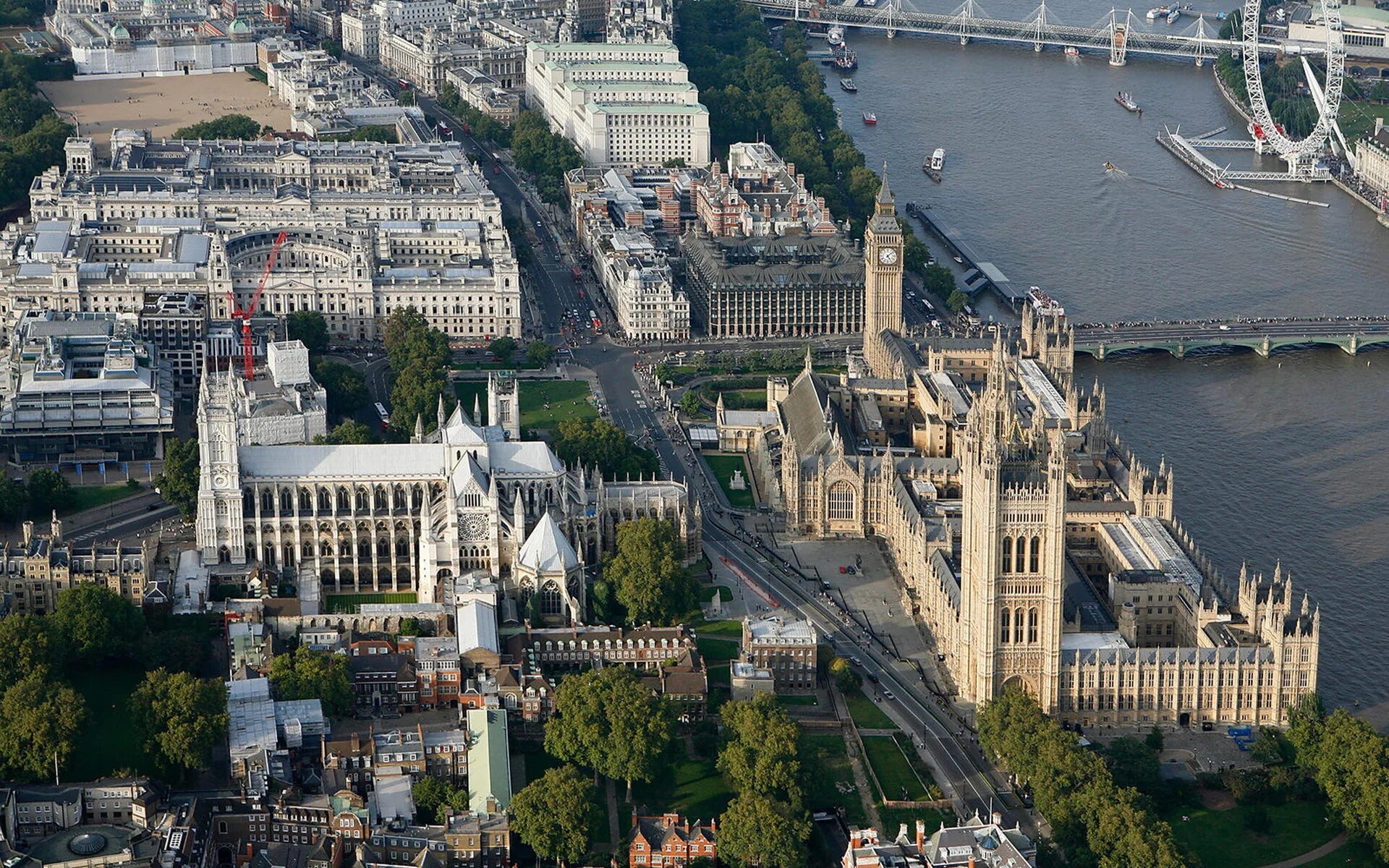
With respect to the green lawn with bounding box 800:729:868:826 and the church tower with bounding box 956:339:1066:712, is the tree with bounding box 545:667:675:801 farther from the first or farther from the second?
the church tower with bounding box 956:339:1066:712

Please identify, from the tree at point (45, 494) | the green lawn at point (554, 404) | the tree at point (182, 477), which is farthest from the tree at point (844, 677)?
the tree at point (45, 494)

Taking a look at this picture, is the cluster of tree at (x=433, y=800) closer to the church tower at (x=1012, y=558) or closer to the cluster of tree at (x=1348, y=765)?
the church tower at (x=1012, y=558)

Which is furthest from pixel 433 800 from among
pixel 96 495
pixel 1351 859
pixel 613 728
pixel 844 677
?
pixel 96 495

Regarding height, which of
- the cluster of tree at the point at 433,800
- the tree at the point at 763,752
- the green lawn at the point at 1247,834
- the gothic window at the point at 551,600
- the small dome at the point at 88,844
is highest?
the gothic window at the point at 551,600

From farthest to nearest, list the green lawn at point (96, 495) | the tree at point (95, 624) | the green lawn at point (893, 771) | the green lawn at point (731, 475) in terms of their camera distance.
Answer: the green lawn at point (731, 475)
the green lawn at point (96, 495)
the tree at point (95, 624)
the green lawn at point (893, 771)

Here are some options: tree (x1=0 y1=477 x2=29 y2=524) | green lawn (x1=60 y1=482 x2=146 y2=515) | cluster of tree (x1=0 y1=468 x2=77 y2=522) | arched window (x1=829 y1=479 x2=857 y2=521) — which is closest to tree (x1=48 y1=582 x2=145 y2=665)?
tree (x1=0 y1=477 x2=29 y2=524)

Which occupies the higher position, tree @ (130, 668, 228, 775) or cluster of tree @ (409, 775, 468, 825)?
tree @ (130, 668, 228, 775)

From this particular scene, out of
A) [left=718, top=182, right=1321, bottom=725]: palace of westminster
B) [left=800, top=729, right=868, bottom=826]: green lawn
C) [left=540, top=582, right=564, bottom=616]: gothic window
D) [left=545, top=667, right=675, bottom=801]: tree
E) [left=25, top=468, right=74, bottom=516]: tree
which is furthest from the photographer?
[left=25, top=468, right=74, bottom=516]: tree

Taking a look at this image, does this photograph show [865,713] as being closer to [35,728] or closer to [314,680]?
[314,680]
